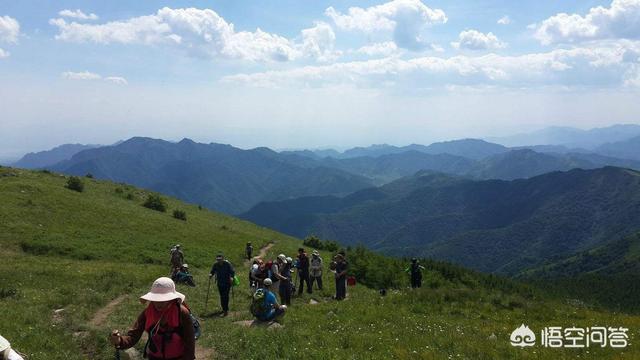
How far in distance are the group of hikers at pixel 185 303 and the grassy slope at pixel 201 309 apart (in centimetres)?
114

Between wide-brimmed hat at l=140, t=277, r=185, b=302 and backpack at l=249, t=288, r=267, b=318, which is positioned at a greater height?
wide-brimmed hat at l=140, t=277, r=185, b=302

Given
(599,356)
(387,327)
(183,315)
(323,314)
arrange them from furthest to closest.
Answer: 1. (323,314)
2. (387,327)
3. (599,356)
4. (183,315)

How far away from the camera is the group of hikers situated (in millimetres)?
8047

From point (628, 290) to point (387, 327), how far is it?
504 feet

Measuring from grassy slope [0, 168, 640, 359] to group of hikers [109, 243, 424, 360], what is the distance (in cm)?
114

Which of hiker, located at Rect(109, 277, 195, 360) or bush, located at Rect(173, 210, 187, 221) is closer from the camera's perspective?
hiker, located at Rect(109, 277, 195, 360)

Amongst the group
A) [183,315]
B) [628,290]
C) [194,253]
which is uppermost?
[183,315]

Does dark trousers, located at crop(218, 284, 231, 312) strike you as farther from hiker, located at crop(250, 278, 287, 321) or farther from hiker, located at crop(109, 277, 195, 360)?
hiker, located at crop(109, 277, 195, 360)

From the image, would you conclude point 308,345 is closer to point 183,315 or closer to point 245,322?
point 245,322

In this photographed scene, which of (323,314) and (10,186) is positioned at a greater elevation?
(10,186)

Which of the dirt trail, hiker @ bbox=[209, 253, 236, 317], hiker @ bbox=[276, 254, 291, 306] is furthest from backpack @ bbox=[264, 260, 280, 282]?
the dirt trail

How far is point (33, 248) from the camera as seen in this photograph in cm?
3356

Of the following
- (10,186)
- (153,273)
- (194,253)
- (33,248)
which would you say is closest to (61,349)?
(153,273)

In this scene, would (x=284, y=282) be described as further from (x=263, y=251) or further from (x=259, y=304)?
(x=263, y=251)
